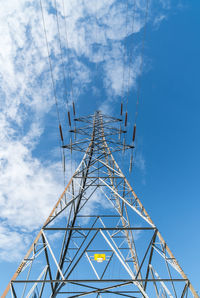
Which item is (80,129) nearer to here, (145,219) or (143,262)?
(145,219)

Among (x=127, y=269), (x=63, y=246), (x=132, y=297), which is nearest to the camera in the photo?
(x=127, y=269)

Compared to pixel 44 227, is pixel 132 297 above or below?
below

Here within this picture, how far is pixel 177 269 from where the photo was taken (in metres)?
5.80

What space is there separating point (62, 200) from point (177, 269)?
5.10 m

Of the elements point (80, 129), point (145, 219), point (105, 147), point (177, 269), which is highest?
point (80, 129)

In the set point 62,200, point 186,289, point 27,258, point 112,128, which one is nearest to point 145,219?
point 186,289

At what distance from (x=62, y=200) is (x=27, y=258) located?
279 cm

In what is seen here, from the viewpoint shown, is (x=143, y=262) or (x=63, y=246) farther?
(x=63, y=246)

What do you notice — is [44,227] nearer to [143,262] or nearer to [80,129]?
[143,262]

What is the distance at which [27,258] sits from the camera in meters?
6.10

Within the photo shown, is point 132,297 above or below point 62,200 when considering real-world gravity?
below

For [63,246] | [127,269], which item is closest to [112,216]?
Result: [63,246]

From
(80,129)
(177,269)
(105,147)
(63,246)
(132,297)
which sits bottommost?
(132,297)

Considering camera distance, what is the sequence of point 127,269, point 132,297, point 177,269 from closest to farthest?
point 177,269 < point 127,269 < point 132,297
